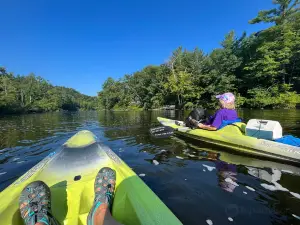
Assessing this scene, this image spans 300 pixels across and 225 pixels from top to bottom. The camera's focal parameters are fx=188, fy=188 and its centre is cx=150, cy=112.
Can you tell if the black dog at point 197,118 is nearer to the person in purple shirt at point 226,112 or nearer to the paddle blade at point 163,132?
the paddle blade at point 163,132

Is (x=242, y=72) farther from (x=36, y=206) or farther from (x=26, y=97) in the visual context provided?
(x=26, y=97)

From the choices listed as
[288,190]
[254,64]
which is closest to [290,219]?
[288,190]

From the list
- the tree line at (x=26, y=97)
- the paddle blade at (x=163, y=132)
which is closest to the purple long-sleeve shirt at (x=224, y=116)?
the paddle blade at (x=163, y=132)

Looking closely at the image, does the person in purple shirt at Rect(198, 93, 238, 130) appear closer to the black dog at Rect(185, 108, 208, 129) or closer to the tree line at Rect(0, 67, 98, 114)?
the black dog at Rect(185, 108, 208, 129)

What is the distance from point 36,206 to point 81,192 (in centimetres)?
70

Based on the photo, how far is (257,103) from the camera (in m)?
23.5

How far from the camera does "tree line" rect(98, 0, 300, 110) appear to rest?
2256 centimetres

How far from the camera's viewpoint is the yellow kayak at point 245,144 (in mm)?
3949

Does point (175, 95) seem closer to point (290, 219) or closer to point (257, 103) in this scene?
point (257, 103)

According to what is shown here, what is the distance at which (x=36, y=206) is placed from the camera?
5.85ft

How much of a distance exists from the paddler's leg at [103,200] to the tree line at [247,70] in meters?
24.8

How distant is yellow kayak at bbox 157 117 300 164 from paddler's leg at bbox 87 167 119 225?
145 inches

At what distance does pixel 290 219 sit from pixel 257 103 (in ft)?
80.0

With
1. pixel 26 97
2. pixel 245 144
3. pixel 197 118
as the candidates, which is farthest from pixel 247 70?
pixel 26 97
